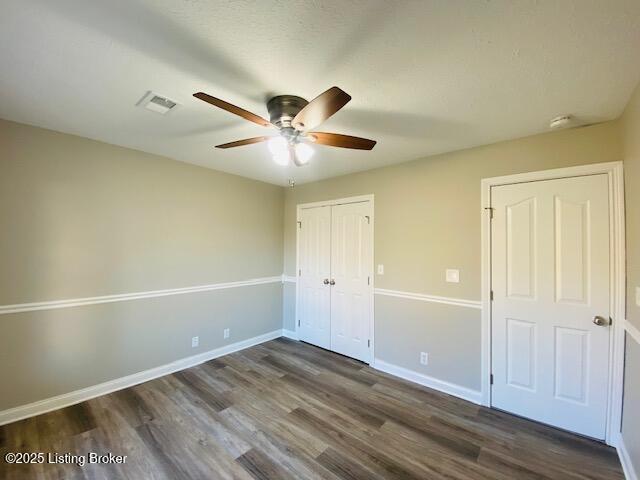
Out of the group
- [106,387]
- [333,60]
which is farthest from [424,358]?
[106,387]

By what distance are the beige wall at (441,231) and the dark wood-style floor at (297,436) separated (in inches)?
17.7

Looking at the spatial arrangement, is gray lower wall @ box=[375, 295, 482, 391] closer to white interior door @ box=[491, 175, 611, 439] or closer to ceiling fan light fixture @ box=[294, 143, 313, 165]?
white interior door @ box=[491, 175, 611, 439]

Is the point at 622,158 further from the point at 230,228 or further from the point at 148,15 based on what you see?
the point at 230,228

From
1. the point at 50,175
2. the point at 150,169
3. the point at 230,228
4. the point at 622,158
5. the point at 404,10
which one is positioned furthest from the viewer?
the point at 230,228

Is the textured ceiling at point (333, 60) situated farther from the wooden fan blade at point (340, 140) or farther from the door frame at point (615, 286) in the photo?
the door frame at point (615, 286)

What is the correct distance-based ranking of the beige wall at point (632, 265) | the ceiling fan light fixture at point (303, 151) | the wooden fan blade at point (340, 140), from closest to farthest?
the beige wall at point (632, 265), the wooden fan blade at point (340, 140), the ceiling fan light fixture at point (303, 151)

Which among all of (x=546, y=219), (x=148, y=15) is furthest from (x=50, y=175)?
(x=546, y=219)

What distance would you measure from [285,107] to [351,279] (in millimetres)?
2364

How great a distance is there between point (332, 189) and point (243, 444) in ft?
9.65

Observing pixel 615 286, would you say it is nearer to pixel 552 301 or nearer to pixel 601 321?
pixel 601 321

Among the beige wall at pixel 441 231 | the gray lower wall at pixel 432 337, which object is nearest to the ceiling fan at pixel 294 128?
the beige wall at pixel 441 231

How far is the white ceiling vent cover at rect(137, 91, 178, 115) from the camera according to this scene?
1.79m

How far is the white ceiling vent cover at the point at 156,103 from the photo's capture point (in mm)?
1789

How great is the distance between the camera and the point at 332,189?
3779mm
